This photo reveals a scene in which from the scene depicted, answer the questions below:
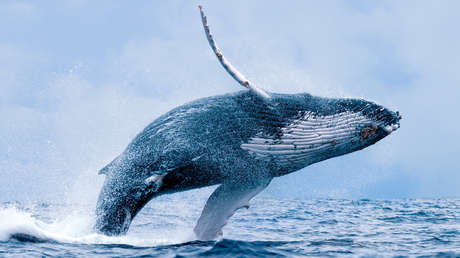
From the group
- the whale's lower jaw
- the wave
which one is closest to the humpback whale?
the whale's lower jaw

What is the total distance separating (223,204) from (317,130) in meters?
1.85

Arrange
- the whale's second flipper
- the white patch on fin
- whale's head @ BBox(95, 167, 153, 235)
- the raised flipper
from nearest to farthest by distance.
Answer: the raised flipper, the white patch on fin, whale's head @ BBox(95, 167, 153, 235), the whale's second flipper

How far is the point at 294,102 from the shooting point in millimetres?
7395

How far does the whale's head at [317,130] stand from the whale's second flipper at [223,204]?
1.95ft

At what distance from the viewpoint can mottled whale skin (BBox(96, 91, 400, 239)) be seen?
7.20 m

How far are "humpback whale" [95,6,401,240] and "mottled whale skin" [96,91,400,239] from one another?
0.01 meters

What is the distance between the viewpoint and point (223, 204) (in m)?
7.75

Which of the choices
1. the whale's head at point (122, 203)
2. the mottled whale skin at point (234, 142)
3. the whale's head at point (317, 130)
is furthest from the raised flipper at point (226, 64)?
the whale's head at point (122, 203)

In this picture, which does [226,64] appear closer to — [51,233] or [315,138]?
[315,138]

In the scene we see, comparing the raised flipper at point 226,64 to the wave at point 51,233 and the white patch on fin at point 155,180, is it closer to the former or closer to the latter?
the white patch on fin at point 155,180

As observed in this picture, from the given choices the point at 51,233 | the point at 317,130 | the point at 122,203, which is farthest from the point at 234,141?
the point at 51,233

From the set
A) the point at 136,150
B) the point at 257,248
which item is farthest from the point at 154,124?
the point at 257,248

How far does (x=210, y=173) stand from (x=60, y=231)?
289cm

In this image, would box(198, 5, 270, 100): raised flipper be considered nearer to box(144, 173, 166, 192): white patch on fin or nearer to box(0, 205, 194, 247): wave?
box(144, 173, 166, 192): white patch on fin
